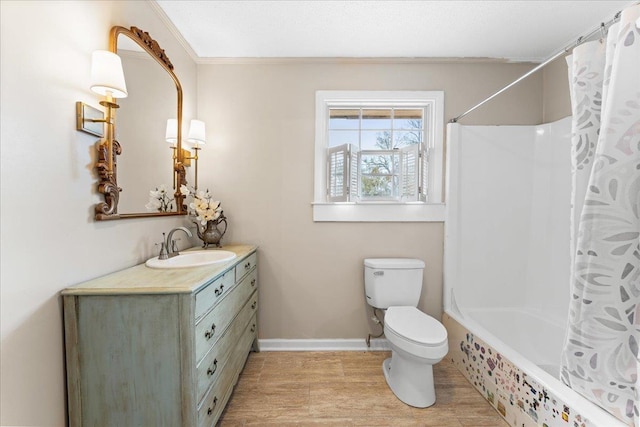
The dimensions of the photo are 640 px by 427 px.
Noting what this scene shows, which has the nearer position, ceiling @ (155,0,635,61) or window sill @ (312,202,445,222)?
ceiling @ (155,0,635,61)

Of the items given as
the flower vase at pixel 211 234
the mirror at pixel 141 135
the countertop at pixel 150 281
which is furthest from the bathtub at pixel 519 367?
the mirror at pixel 141 135

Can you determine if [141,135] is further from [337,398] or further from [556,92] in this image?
[556,92]

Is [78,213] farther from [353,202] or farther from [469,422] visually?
[469,422]

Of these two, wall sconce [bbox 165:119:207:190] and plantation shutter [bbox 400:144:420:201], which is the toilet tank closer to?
plantation shutter [bbox 400:144:420:201]

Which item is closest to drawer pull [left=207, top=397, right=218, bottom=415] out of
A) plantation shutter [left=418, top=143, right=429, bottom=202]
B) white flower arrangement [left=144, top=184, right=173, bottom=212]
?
white flower arrangement [left=144, top=184, right=173, bottom=212]

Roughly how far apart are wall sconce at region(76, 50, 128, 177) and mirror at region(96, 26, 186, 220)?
11 cm

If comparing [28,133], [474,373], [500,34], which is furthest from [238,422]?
[500,34]

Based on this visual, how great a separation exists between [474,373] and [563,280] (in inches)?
40.1

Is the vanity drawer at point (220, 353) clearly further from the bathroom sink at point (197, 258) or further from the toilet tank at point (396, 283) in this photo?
the toilet tank at point (396, 283)

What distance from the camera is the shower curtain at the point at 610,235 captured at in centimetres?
98

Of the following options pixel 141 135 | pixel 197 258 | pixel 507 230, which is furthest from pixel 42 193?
pixel 507 230

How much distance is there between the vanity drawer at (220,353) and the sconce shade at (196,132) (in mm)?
1232

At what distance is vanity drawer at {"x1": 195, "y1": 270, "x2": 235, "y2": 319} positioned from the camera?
1192mm

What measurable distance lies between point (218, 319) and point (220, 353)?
0.19 metres
